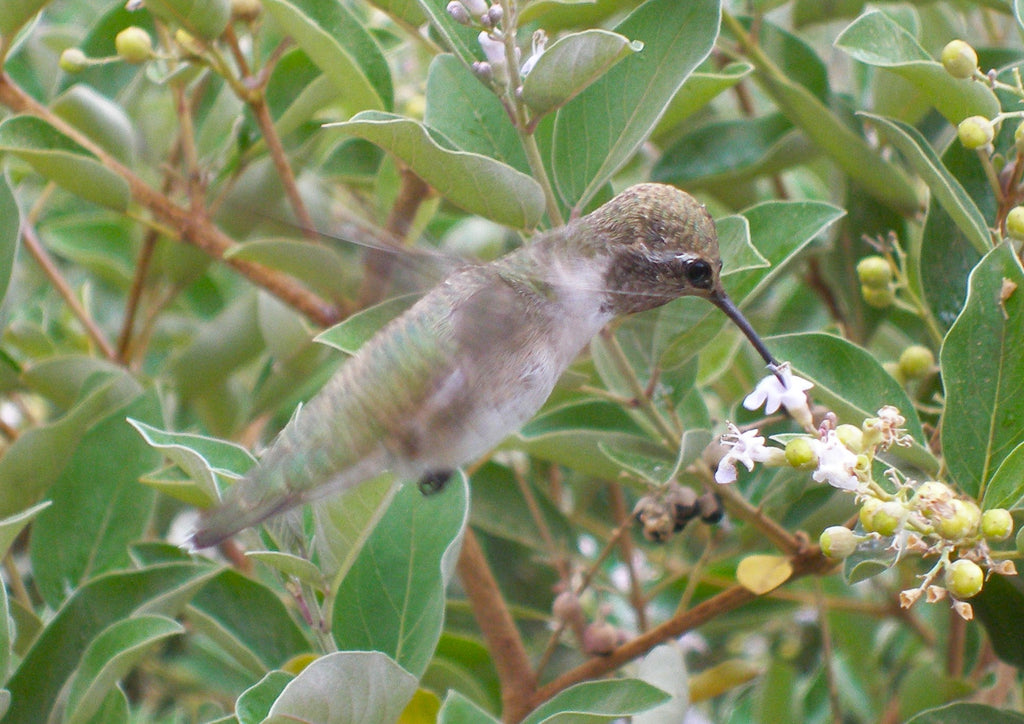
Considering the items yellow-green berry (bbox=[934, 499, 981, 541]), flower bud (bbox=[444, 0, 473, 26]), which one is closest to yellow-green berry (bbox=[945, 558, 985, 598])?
yellow-green berry (bbox=[934, 499, 981, 541])

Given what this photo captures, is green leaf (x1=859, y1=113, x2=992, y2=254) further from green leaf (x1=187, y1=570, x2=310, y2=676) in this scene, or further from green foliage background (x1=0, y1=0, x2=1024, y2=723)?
green leaf (x1=187, y1=570, x2=310, y2=676)

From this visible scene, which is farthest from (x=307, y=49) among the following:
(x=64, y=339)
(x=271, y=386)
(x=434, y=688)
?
(x=64, y=339)

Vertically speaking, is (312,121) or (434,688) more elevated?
(312,121)

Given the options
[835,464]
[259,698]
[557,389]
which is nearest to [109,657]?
[259,698]

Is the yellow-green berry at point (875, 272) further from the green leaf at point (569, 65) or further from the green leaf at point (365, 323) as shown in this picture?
the green leaf at point (365, 323)

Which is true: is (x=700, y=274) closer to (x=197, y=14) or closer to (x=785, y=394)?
(x=785, y=394)

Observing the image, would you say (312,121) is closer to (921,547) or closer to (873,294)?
(873,294)
